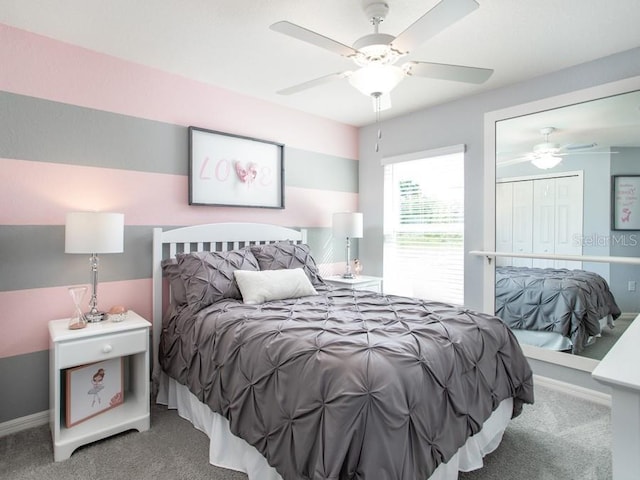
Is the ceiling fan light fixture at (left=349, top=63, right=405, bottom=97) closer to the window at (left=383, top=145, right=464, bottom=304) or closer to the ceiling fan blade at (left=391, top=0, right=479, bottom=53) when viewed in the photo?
the ceiling fan blade at (left=391, top=0, right=479, bottom=53)

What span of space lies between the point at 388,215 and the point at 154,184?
2.52 m

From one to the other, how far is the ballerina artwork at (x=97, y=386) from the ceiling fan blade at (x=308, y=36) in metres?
2.20

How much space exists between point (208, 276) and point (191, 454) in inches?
42.2

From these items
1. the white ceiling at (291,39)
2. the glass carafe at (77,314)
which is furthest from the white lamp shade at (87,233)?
the white ceiling at (291,39)

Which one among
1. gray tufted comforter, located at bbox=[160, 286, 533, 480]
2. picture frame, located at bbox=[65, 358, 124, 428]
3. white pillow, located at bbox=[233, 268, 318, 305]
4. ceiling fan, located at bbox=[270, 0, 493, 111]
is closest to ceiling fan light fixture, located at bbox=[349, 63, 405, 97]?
ceiling fan, located at bbox=[270, 0, 493, 111]

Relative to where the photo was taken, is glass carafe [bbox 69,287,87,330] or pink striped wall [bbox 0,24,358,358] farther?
pink striped wall [bbox 0,24,358,358]

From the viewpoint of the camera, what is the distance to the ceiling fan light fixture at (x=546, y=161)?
9.80 feet

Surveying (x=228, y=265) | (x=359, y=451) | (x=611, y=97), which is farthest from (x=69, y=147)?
(x=611, y=97)

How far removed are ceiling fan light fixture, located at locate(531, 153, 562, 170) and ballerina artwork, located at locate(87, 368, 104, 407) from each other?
3482 millimetres

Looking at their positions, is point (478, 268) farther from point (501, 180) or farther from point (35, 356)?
point (35, 356)

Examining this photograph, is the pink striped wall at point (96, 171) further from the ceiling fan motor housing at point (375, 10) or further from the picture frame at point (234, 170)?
the ceiling fan motor housing at point (375, 10)

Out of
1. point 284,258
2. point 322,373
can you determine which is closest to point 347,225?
point 284,258

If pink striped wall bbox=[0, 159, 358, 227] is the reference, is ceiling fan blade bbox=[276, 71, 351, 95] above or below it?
above

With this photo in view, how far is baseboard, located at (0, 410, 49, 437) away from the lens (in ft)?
7.63
